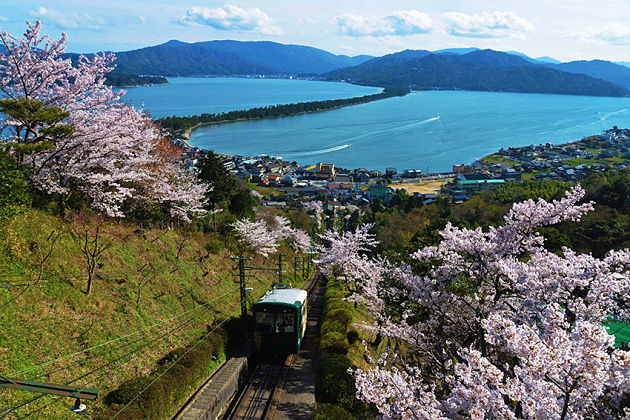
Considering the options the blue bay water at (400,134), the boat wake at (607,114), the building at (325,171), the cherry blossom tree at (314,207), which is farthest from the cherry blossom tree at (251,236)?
the boat wake at (607,114)

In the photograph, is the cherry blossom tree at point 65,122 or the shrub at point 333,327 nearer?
the cherry blossom tree at point 65,122

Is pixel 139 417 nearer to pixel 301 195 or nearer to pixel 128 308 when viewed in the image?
pixel 128 308

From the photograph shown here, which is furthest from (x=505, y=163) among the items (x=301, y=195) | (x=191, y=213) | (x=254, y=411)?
(x=254, y=411)

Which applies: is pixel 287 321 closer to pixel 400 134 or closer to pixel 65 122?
pixel 65 122

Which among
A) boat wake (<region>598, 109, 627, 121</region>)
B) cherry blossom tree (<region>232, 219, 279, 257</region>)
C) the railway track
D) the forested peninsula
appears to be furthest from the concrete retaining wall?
boat wake (<region>598, 109, 627, 121</region>)

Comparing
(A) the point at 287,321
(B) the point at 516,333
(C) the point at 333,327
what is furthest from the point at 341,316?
(B) the point at 516,333

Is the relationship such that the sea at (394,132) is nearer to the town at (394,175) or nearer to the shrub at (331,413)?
the town at (394,175)

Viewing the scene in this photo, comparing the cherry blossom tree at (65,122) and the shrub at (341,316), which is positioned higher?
the cherry blossom tree at (65,122)

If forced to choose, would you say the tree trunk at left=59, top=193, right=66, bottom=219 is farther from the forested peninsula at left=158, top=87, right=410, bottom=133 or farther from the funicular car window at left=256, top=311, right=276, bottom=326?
the forested peninsula at left=158, top=87, right=410, bottom=133
